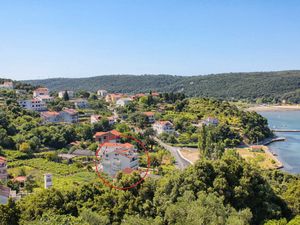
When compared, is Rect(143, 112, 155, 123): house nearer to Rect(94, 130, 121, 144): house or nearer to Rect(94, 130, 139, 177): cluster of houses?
Rect(94, 130, 121, 144): house

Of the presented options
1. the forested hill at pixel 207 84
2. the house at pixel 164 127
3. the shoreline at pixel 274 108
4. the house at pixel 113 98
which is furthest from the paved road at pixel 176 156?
the forested hill at pixel 207 84

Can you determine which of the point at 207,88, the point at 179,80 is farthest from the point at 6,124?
the point at 179,80

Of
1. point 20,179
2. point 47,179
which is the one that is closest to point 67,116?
point 20,179

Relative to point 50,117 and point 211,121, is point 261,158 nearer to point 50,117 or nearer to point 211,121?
point 211,121

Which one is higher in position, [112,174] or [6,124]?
[6,124]

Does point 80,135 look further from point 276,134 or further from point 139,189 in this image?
point 276,134

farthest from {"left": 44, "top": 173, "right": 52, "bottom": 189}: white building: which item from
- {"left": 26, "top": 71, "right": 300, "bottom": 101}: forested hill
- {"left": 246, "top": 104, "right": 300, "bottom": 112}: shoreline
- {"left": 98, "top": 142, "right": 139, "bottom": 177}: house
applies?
{"left": 26, "top": 71, "right": 300, "bottom": 101}: forested hill

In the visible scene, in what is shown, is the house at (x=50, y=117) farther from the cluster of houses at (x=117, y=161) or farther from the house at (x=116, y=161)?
the house at (x=116, y=161)

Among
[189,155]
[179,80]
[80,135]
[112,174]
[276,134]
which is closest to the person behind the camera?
[112,174]
